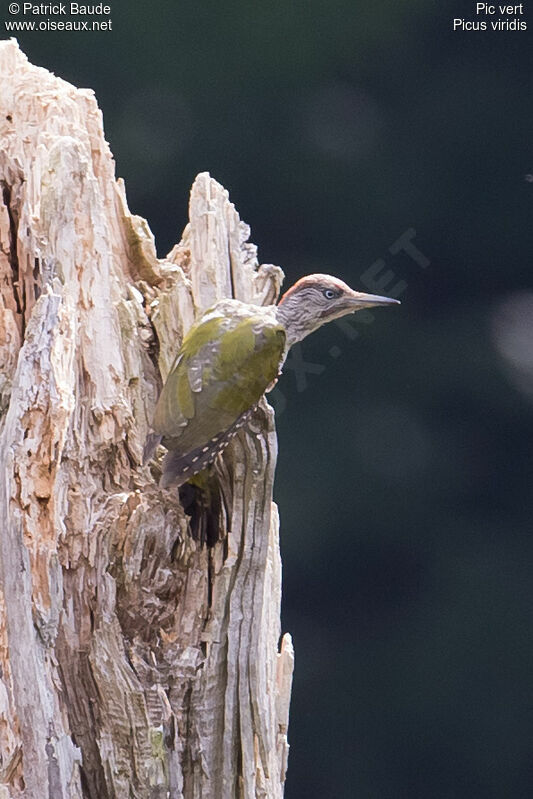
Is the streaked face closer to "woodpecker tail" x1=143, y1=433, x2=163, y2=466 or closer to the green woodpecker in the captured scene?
the green woodpecker

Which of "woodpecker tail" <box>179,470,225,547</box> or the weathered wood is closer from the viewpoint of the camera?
the weathered wood

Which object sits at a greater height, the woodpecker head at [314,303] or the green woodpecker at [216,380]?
the woodpecker head at [314,303]

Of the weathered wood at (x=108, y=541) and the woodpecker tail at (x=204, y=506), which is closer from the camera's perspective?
the weathered wood at (x=108, y=541)

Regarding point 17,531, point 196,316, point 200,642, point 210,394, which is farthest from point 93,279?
point 200,642

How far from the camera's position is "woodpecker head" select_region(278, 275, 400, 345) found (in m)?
2.08

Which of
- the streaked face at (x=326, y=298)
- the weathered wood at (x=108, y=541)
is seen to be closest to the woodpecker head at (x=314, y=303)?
the streaked face at (x=326, y=298)

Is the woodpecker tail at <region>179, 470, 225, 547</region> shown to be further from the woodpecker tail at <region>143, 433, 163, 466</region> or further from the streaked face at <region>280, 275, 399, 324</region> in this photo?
the streaked face at <region>280, 275, 399, 324</region>

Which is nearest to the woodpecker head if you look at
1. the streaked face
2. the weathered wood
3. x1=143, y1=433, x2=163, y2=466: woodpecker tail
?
the streaked face

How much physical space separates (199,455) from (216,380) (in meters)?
0.12

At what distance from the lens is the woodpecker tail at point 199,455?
6.65 ft

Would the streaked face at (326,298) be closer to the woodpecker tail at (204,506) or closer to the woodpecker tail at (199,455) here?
the woodpecker tail at (199,455)


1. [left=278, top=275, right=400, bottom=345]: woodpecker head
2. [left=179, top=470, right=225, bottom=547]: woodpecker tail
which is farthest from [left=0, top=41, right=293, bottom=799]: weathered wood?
[left=278, top=275, right=400, bottom=345]: woodpecker head

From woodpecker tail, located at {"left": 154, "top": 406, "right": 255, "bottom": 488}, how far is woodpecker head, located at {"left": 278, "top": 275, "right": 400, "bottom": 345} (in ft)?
0.55

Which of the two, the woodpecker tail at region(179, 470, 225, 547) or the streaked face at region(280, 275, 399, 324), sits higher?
the streaked face at region(280, 275, 399, 324)
